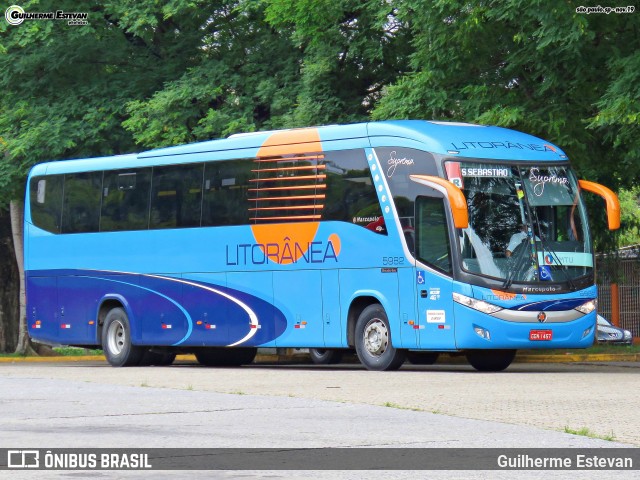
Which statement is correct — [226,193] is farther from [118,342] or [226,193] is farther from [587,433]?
[587,433]

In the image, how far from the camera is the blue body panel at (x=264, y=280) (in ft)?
72.9

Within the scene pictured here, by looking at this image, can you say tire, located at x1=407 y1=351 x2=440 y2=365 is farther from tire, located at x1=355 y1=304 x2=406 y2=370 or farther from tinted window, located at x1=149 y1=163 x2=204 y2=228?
tinted window, located at x1=149 y1=163 x2=204 y2=228

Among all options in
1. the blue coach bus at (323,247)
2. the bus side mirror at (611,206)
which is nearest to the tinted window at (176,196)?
the blue coach bus at (323,247)

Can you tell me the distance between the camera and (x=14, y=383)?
2023 cm

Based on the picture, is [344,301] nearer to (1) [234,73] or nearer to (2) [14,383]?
(2) [14,383]

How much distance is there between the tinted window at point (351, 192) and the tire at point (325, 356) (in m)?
4.78

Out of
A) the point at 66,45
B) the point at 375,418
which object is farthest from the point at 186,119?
the point at 375,418

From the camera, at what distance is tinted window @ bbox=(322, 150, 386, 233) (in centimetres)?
2294

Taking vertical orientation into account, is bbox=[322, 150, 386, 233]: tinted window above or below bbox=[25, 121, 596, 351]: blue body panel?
above

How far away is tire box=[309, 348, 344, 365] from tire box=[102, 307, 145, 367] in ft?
11.6

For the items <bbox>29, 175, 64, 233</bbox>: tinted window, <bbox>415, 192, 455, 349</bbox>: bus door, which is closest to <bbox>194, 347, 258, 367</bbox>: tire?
<bbox>29, 175, 64, 233</bbox>: tinted window

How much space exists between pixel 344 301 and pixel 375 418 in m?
9.97

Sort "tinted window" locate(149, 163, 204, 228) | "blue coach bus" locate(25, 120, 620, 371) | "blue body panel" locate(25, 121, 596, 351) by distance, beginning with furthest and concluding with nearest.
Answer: "tinted window" locate(149, 163, 204, 228), "blue body panel" locate(25, 121, 596, 351), "blue coach bus" locate(25, 120, 620, 371)

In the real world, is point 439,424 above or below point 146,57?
below
